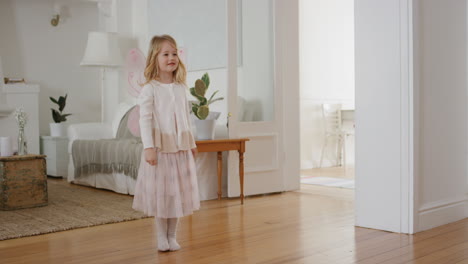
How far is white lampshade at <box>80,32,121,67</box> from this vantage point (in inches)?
233

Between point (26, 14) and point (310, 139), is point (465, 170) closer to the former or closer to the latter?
point (310, 139)

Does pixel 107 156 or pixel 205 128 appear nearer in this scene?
pixel 205 128

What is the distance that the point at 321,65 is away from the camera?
7152 millimetres

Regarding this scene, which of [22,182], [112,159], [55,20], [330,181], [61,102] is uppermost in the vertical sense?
[55,20]

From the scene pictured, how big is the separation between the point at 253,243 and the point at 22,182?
208 centimetres

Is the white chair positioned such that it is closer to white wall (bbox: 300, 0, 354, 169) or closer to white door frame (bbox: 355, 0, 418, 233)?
white wall (bbox: 300, 0, 354, 169)

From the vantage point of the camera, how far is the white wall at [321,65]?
693 centimetres

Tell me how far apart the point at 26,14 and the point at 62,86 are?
3.26 ft

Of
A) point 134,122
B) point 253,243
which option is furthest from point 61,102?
point 253,243

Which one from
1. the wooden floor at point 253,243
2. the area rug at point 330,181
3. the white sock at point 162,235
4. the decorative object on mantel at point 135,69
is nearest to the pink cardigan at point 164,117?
the white sock at point 162,235

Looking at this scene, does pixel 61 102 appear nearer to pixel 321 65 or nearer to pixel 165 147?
pixel 321 65

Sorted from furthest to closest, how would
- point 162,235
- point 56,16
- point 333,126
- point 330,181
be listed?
point 333,126 → point 56,16 → point 330,181 → point 162,235

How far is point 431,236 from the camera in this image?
9.72ft

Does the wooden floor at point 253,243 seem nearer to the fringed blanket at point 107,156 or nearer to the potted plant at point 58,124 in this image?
the fringed blanket at point 107,156
